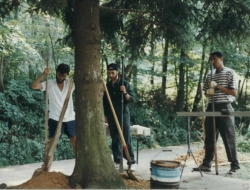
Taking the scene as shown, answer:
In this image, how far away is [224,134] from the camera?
5508 mm

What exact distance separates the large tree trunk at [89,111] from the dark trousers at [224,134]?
6.54 feet

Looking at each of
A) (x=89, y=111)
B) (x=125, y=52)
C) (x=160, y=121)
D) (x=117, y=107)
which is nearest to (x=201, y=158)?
(x=117, y=107)

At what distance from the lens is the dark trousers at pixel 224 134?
5.46m

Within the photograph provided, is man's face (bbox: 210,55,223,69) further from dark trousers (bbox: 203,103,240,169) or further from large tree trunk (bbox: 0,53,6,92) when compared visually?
large tree trunk (bbox: 0,53,6,92)

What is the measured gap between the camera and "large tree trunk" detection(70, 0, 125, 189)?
422 cm

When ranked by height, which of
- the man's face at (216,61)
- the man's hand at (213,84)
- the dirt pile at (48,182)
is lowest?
the dirt pile at (48,182)

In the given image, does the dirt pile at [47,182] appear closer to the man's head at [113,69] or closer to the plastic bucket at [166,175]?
the plastic bucket at [166,175]

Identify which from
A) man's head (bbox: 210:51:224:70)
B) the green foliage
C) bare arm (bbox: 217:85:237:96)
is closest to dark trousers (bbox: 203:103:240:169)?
bare arm (bbox: 217:85:237:96)

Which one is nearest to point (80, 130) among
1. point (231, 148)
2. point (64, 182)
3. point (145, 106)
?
point (64, 182)

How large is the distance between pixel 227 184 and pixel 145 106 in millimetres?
8519

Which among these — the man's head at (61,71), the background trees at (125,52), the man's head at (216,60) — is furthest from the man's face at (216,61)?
the man's head at (61,71)

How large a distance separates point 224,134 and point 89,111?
7.65ft

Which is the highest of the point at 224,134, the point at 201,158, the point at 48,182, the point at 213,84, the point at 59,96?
the point at 213,84

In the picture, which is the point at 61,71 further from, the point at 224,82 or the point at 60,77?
the point at 224,82
